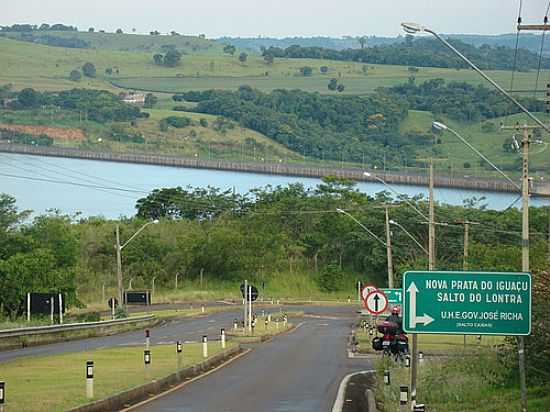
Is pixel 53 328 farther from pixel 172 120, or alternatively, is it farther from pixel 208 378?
pixel 172 120

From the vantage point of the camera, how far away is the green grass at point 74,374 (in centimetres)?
2350

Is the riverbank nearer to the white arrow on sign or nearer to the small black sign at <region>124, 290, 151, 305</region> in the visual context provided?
the small black sign at <region>124, 290, 151, 305</region>

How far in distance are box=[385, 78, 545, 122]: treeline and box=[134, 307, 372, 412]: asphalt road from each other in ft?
312

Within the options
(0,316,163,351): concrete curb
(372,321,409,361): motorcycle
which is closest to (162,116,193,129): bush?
(0,316,163,351): concrete curb

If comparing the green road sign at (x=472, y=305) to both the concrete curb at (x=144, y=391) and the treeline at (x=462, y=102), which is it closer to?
the concrete curb at (x=144, y=391)

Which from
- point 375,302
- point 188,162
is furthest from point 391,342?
point 188,162

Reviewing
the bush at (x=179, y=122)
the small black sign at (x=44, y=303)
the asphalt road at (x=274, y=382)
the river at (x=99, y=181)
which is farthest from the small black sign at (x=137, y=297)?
the bush at (x=179, y=122)

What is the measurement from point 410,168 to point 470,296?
14970 cm

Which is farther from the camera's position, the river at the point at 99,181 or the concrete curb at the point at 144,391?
the river at the point at 99,181

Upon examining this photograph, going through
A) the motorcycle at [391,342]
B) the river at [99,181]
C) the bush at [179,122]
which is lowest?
the motorcycle at [391,342]

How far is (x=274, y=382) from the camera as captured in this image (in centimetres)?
3134

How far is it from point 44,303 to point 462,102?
121 metres

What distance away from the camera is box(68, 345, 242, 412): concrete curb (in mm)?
23562

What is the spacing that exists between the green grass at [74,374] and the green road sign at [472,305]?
738 cm
